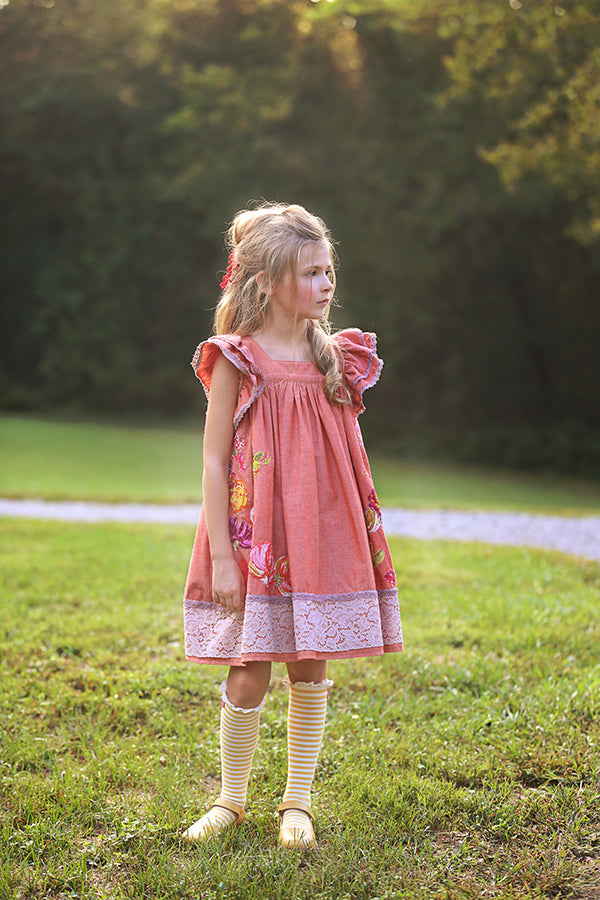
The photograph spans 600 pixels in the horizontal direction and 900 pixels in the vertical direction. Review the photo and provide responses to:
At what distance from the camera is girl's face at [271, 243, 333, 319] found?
7.37 ft

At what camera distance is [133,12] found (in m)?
18.9

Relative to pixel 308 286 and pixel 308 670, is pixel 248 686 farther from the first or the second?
pixel 308 286

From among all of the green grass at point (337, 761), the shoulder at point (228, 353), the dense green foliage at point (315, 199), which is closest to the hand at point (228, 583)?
the shoulder at point (228, 353)

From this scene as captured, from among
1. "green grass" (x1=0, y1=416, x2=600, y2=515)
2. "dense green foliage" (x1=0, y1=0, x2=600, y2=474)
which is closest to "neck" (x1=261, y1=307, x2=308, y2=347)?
"green grass" (x1=0, y1=416, x2=600, y2=515)

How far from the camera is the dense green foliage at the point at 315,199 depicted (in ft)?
50.0

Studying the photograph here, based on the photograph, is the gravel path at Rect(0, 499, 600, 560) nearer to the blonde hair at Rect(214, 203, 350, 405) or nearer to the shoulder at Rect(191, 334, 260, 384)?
the blonde hair at Rect(214, 203, 350, 405)

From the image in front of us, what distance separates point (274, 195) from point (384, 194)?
2069 millimetres

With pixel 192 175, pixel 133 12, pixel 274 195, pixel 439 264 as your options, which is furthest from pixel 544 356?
pixel 133 12

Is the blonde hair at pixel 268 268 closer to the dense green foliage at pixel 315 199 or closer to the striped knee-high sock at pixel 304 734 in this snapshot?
the striped knee-high sock at pixel 304 734

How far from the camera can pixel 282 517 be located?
6.98 feet

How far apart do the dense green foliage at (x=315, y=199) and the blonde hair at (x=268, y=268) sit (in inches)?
411

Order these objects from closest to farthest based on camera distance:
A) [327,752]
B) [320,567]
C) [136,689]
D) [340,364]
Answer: [320,567]
[340,364]
[327,752]
[136,689]

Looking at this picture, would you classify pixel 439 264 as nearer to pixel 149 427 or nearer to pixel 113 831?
pixel 149 427

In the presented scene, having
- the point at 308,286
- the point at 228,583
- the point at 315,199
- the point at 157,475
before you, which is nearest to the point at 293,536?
the point at 228,583
